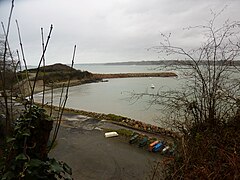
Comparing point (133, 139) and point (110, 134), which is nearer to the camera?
point (133, 139)

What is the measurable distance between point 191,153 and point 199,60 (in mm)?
2721

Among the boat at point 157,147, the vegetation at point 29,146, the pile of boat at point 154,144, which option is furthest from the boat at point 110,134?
the vegetation at point 29,146

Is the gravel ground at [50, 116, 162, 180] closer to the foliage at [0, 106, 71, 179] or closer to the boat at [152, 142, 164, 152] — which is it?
the boat at [152, 142, 164, 152]

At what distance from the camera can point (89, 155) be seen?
6492 millimetres

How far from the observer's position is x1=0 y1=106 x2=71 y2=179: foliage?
177 cm

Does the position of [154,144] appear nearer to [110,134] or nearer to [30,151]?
[110,134]

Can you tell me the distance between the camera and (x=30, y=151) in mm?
1899

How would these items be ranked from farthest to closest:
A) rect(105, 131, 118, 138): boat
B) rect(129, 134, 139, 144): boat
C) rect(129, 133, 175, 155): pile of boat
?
rect(105, 131, 118, 138): boat, rect(129, 134, 139, 144): boat, rect(129, 133, 175, 155): pile of boat

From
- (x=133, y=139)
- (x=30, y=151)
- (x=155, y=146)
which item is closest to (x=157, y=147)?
(x=155, y=146)

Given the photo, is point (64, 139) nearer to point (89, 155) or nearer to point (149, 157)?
point (89, 155)

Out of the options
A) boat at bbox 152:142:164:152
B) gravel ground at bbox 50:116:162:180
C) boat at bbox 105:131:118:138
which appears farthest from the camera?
boat at bbox 105:131:118:138

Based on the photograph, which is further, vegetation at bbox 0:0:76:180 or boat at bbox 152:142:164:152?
boat at bbox 152:142:164:152

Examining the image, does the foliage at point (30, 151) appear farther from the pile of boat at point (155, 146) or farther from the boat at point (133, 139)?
the boat at point (133, 139)

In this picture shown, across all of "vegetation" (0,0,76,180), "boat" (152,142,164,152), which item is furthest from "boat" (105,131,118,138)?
"vegetation" (0,0,76,180)
